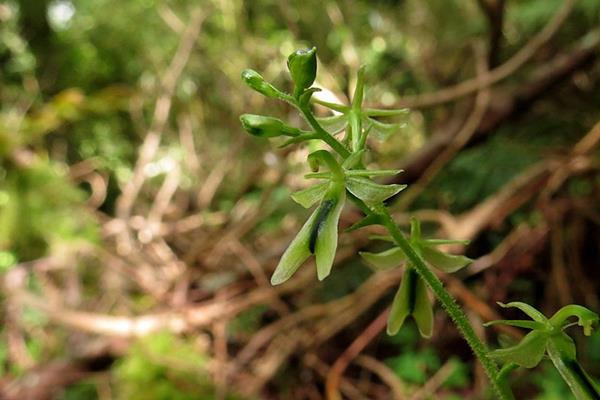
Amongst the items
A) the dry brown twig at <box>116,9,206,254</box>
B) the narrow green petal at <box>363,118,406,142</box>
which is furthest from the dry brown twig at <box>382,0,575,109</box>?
the narrow green petal at <box>363,118,406,142</box>

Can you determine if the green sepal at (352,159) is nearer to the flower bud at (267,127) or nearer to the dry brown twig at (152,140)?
the flower bud at (267,127)

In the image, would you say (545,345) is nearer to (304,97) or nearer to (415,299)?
(415,299)

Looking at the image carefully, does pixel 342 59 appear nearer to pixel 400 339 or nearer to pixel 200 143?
pixel 200 143

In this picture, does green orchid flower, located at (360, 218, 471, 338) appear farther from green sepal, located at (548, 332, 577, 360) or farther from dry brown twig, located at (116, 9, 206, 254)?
dry brown twig, located at (116, 9, 206, 254)

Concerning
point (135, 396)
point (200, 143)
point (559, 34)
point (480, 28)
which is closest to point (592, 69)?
point (559, 34)

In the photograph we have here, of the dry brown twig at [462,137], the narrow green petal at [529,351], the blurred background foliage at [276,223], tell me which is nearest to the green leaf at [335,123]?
the narrow green petal at [529,351]
